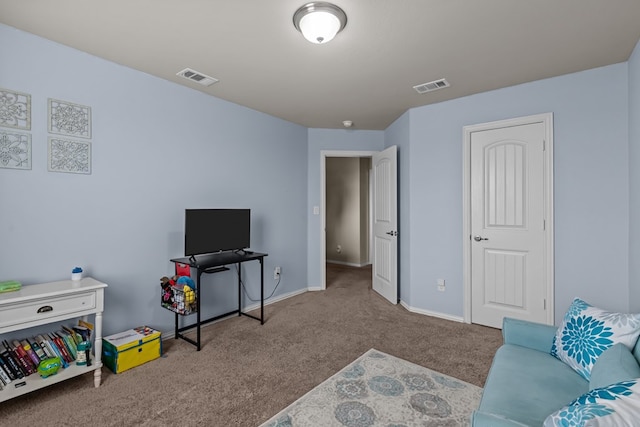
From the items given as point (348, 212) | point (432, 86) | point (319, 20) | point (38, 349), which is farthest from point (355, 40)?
point (348, 212)

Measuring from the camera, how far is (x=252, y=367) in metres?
2.54

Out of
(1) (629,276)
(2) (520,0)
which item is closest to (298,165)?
(2) (520,0)

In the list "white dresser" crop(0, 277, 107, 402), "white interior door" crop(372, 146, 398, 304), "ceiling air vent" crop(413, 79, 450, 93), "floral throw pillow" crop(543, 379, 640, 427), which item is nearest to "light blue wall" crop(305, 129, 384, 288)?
"white interior door" crop(372, 146, 398, 304)

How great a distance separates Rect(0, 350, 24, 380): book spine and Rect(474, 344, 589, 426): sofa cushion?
261cm

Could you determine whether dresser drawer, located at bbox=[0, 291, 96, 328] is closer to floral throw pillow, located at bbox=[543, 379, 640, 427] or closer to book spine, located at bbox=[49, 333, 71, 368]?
book spine, located at bbox=[49, 333, 71, 368]

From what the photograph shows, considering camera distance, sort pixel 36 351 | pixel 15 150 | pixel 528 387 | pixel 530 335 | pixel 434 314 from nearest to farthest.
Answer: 1. pixel 528 387
2. pixel 530 335
3. pixel 36 351
4. pixel 15 150
5. pixel 434 314

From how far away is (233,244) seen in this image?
11.1 ft

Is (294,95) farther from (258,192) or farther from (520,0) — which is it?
(520,0)

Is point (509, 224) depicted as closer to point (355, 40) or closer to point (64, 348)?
point (355, 40)

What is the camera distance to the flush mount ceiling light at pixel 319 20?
1941 millimetres

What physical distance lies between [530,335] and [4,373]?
10.3 ft

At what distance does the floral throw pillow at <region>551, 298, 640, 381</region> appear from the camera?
1.50m

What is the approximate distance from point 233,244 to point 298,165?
5.75 feet

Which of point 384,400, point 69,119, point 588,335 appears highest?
point 69,119
